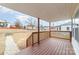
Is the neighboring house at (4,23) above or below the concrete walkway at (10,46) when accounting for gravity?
above

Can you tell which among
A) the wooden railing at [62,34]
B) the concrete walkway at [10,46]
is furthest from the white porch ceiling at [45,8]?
the concrete walkway at [10,46]

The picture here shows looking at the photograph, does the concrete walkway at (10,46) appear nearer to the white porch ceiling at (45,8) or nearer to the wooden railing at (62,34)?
the white porch ceiling at (45,8)

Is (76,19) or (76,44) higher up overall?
(76,19)

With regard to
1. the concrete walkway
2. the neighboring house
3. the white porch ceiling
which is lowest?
the concrete walkway

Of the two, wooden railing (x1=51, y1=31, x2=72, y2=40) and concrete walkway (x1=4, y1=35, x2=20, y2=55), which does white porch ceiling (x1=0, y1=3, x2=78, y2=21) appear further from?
concrete walkway (x1=4, y1=35, x2=20, y2=55)

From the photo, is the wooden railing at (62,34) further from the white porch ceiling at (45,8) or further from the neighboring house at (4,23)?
the neighboring house at (4,23)

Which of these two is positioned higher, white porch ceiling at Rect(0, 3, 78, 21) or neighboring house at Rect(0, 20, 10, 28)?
white porch ceiling at Rect(0, 3, 78, 21)

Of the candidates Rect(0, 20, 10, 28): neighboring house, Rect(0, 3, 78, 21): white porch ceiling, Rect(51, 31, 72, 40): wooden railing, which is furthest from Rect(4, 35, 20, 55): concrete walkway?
Rect(51, 31, 72, 40): wooden railing

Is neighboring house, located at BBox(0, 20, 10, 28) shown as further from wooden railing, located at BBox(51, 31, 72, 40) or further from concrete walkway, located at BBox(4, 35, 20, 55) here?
wooden railing, located at BBox(51, 31, 72, 40)

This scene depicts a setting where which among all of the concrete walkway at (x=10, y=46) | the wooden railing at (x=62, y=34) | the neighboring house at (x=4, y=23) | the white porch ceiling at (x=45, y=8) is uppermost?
the white porch ceiling at (x=45, y=8)

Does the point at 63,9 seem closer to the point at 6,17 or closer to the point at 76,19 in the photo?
the point at 76,19

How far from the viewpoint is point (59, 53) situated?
2529 mm
